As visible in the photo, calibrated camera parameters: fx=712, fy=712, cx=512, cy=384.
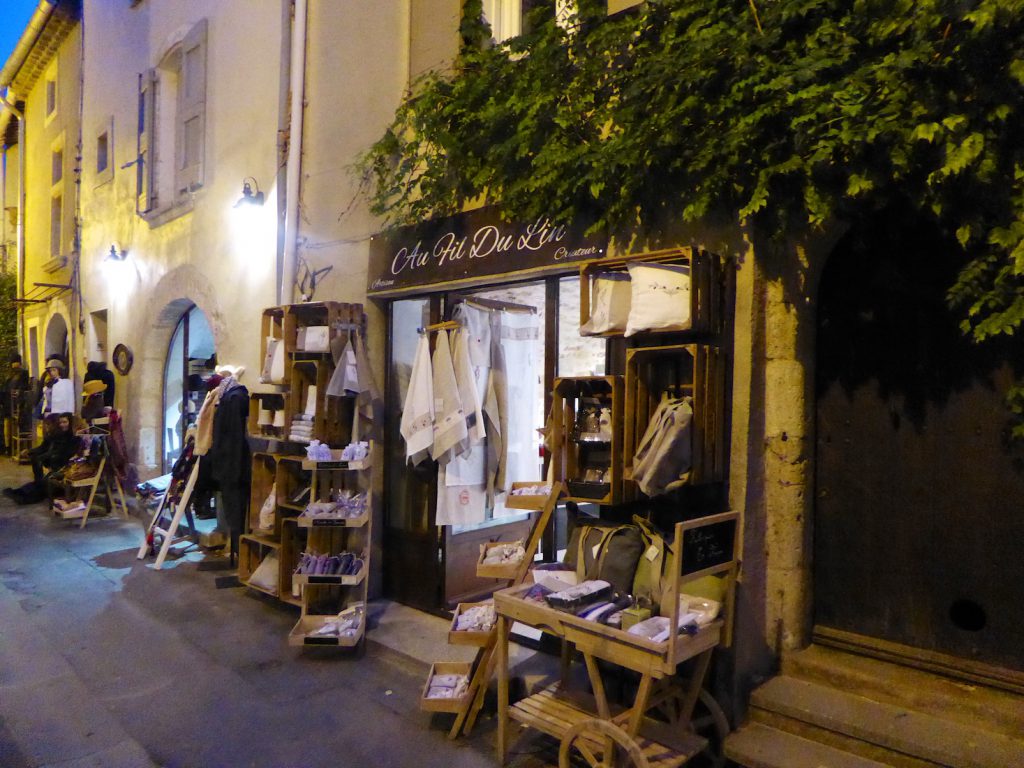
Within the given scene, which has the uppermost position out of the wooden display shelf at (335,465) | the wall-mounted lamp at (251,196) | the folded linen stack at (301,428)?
the wall-mounted lamp at (251,196)

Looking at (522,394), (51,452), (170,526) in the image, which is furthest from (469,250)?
(51,452)

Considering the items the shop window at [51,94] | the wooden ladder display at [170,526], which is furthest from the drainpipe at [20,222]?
the wooden ladder display at [170,526]

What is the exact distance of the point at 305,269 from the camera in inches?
240

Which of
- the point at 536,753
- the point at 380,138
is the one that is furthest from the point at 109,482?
the point at 536,753

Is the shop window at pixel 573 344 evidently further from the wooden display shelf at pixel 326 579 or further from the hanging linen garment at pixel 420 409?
the wooden display shelf at pixel 326 579

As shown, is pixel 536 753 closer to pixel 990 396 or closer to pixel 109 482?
pixel 990 396

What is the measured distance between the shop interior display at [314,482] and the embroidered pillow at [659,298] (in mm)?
2436

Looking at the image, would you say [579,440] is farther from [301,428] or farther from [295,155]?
[295,155]

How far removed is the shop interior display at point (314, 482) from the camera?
4.93 metres

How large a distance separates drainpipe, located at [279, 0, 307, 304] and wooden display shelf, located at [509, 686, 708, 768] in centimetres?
400

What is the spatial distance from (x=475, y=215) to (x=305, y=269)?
198cm

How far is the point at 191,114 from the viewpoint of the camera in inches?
309

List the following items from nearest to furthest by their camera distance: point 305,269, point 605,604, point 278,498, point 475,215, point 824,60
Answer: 1. point 824,60
2. point 605,604
3. point 475,215
4. point 278,498
5. point 305,269

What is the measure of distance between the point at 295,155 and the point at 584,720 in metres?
4.98
